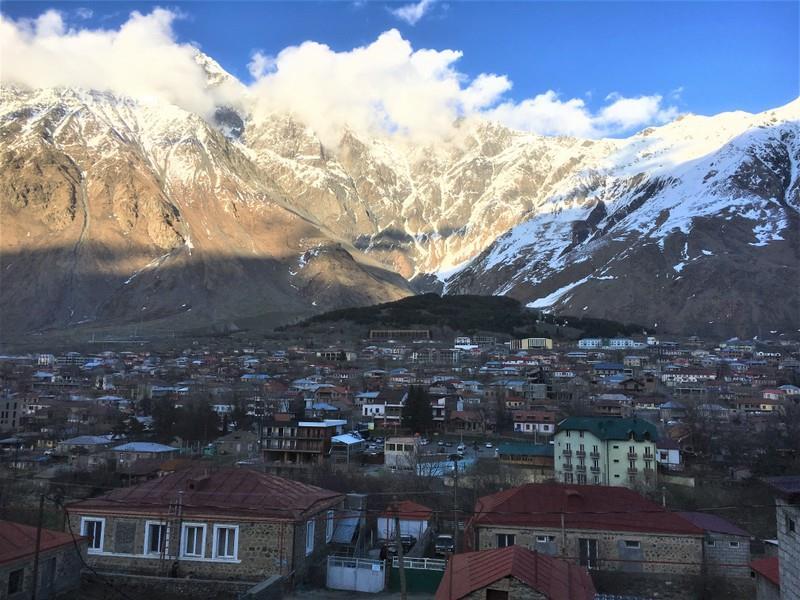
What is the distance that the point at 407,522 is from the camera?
24531 mm

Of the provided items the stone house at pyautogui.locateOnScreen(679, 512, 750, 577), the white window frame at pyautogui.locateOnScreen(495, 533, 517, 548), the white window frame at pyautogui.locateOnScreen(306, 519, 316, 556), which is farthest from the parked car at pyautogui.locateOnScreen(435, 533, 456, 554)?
the stone house at pyautogui.locateOnScreen(679, 512, 750, 577)

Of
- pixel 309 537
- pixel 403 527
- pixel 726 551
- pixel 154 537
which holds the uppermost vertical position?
pixel 154 537

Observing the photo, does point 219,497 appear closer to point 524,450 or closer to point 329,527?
point 329,527

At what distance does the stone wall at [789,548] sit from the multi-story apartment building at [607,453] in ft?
84.9

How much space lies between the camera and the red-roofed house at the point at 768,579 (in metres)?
15.6

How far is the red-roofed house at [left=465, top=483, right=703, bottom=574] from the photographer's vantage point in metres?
20.1

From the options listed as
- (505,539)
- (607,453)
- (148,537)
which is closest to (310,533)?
(148,537)

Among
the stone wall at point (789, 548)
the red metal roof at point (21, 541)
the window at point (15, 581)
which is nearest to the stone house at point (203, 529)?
the red metal roof at point (21, 541)

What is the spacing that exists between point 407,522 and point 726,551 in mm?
9413

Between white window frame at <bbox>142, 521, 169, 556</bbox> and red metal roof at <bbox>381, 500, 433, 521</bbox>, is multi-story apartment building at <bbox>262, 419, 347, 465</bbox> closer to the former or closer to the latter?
red metal roof at <bbox>381, 500, 433, 521</bbox>

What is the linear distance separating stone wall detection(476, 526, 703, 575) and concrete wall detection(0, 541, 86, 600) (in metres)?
11.3

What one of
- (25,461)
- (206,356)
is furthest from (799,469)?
(206,356)

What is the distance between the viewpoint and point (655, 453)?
38750mm

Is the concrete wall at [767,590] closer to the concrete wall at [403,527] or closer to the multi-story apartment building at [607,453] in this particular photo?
the concrete wall at [403,527]
